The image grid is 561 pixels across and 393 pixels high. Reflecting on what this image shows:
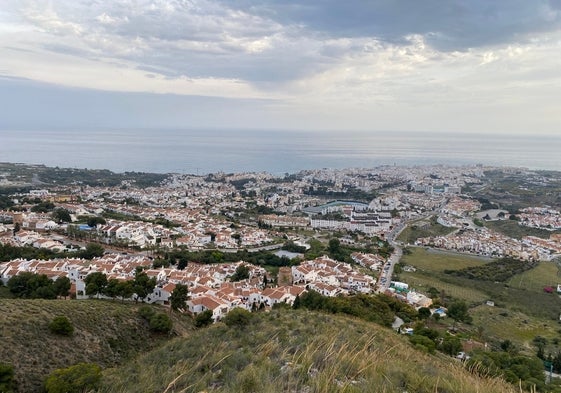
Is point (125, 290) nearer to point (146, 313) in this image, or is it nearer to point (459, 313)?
point (146, 313)

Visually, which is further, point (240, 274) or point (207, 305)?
point (240, 274)

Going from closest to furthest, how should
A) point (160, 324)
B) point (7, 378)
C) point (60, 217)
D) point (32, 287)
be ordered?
point (7, 378)
point (160, 324)
point (32, 287)
point (60, 217)

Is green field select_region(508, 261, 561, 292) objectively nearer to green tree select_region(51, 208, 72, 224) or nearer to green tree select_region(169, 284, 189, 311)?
green tree select_region(169, 284, 189, 311)

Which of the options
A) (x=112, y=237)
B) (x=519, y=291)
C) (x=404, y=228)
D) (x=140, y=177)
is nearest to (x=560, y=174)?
(x=404, y=228)

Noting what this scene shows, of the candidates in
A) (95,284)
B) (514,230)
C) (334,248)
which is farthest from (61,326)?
(514,230)

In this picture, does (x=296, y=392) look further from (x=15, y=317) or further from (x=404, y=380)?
(x=15, y=317)

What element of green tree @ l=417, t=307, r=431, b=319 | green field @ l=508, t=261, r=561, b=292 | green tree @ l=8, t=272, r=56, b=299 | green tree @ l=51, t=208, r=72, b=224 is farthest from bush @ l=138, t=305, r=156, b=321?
green tree @ l=51, t=208, r=72, b=224
